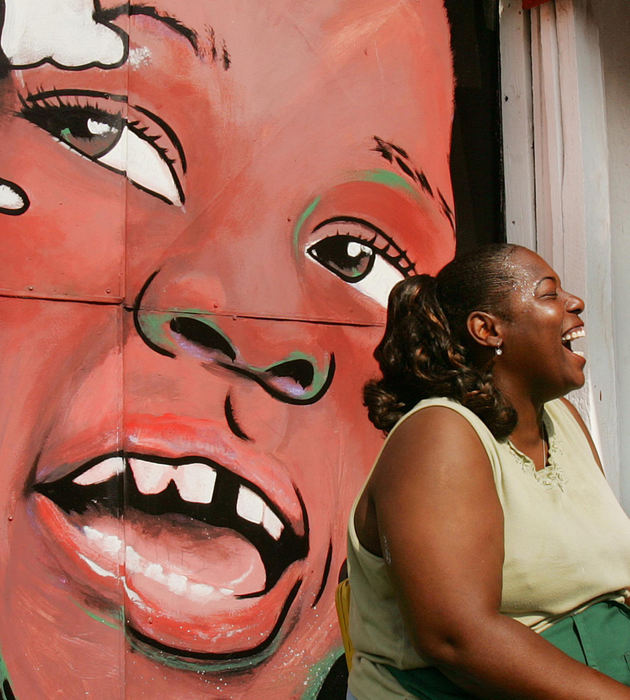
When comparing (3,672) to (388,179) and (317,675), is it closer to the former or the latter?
(317,675)

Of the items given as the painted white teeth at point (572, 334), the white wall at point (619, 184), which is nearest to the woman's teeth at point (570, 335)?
the painted white teeth at point (572, 334)

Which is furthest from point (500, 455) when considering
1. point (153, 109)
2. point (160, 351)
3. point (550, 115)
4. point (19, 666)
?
point (550, 115)

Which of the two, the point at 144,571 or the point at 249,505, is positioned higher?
the point at 249,505

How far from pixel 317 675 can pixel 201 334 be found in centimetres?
111

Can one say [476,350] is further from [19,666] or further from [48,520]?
[19,666]

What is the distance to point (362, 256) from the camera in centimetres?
285

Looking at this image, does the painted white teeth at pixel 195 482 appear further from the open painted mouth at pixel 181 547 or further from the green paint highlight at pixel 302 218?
the green paint highlight at pixel 302 218

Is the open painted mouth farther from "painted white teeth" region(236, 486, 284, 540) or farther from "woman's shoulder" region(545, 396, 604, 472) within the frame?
"woman's shoulder" region(545, 396, 604, 472)

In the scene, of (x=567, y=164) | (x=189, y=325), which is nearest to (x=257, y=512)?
(x=189, y=325)

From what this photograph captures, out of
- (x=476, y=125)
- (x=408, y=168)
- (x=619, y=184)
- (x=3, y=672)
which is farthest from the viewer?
(x=619, y=184)

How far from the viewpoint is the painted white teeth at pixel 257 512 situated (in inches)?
96.8

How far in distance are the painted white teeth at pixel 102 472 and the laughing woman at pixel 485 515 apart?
788 millimetres

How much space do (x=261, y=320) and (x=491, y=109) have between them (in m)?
1.41

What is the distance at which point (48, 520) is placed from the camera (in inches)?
84.5
